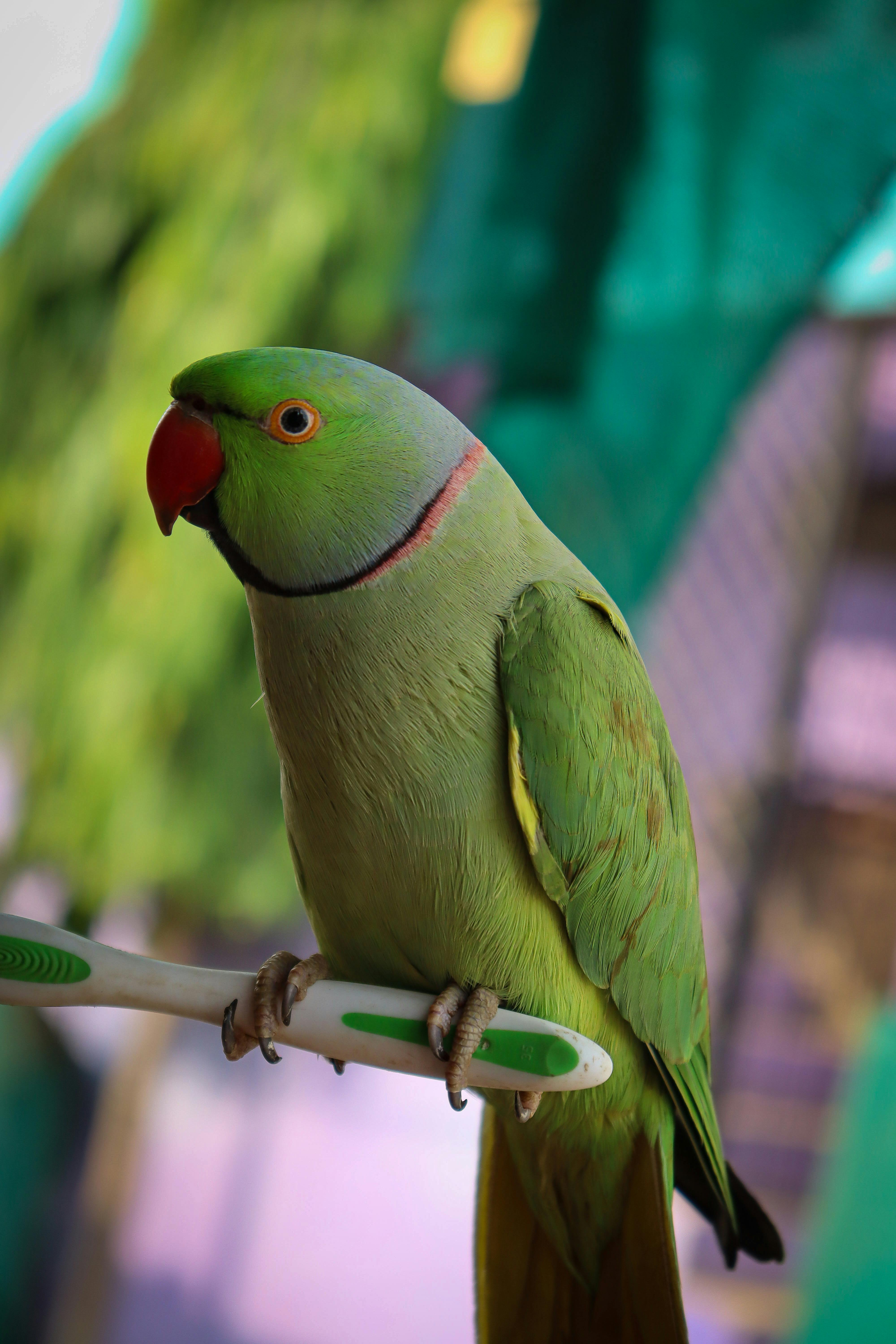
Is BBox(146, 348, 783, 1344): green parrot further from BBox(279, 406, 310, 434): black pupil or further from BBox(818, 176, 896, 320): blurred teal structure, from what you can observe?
BBox(818, 176, 896, 320): blurred teal structure

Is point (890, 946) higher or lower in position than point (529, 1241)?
higher

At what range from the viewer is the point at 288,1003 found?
0.44m

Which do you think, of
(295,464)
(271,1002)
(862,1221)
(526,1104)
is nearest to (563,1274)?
(526,1104)

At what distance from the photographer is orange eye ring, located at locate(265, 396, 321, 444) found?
44 cm

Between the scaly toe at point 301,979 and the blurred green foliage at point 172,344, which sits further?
the blurred green foliage at point 172,344

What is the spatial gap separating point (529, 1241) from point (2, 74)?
4.47 ft

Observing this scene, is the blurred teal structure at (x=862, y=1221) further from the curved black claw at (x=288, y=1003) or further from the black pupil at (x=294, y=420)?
the black pupil at (x=294, y=420)

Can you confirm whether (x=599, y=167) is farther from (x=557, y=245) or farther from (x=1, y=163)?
(x=1, y=163)

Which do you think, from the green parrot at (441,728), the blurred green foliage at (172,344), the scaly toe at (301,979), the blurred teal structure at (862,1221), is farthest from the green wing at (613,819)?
the blurred green foliage at (172,344)

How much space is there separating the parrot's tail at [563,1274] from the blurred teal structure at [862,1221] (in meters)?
0.67

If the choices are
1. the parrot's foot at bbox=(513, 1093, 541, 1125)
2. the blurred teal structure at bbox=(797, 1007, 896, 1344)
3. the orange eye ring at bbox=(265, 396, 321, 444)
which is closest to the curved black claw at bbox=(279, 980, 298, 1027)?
the parrot's foot at bbox=(513, 1093, 541, 1125)

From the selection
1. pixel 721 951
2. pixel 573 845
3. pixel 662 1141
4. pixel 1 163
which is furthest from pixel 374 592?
pixel 721 951

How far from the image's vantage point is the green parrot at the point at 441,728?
0.45 m

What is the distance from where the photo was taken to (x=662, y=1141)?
0.55 meters
